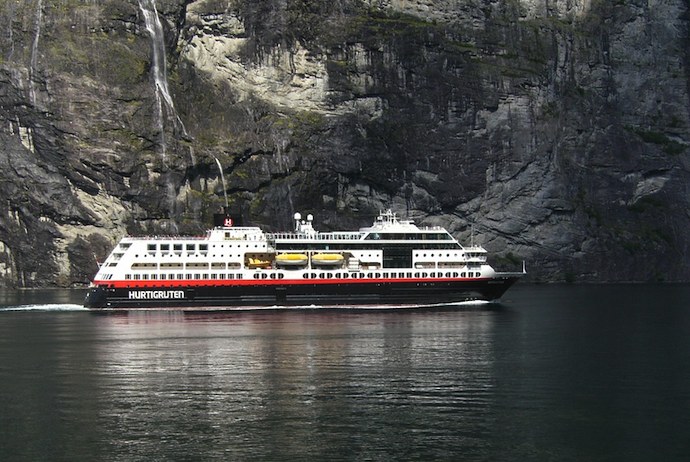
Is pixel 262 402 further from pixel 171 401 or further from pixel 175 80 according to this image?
pixel 175 80

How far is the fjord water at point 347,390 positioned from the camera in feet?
141

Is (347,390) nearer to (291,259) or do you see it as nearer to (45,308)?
(291,259)

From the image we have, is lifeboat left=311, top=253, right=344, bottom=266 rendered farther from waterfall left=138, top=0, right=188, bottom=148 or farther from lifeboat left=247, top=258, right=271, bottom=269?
waterfall left=138, top=0, right=188, bottom=148

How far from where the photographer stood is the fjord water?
1697 inches

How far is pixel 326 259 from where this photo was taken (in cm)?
11269

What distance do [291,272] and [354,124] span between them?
193 feet

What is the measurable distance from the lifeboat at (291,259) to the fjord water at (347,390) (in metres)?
19.9

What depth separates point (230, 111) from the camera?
16438 centimetres

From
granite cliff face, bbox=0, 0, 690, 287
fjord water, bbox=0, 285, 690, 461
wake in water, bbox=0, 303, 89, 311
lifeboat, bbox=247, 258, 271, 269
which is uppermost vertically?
granite cliff face, bbox=0, 0, 690, 287

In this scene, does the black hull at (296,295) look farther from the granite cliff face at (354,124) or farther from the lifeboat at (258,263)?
the granite cliff face at (354,124)

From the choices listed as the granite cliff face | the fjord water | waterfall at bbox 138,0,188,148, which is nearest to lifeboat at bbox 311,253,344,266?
the fjord water

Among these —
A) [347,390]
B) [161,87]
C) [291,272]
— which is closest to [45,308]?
[291,272]

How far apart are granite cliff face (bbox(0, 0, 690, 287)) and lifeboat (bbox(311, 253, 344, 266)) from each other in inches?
1792

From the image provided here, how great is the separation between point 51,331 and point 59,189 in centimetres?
7283
